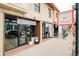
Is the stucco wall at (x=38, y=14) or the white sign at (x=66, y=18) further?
the stucco wall at (x=38, y=14)

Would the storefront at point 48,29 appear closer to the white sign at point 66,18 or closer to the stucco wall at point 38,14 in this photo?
the stucco wall at point 38,14

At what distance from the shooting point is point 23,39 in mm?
8312

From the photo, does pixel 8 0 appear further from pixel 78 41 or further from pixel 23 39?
pixel 23 39

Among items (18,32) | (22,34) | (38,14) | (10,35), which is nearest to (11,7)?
(10,35)

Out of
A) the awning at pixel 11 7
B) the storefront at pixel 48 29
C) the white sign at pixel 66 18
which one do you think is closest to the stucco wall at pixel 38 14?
the storefront at pixel 48 29

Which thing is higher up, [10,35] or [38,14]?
[38,14]

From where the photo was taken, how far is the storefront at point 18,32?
6.80m

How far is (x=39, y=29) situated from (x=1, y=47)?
13.1 feet

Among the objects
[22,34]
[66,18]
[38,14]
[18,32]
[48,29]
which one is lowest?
[22,34]

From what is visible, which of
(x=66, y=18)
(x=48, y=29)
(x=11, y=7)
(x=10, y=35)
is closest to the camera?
(x=66, y=18)

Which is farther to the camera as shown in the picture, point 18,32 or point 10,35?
point 18,32

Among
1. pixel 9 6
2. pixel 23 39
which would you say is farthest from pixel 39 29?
pixel 9 6

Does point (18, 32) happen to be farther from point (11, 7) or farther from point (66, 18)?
point (66, 18)

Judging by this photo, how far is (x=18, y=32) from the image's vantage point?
7.74 m
